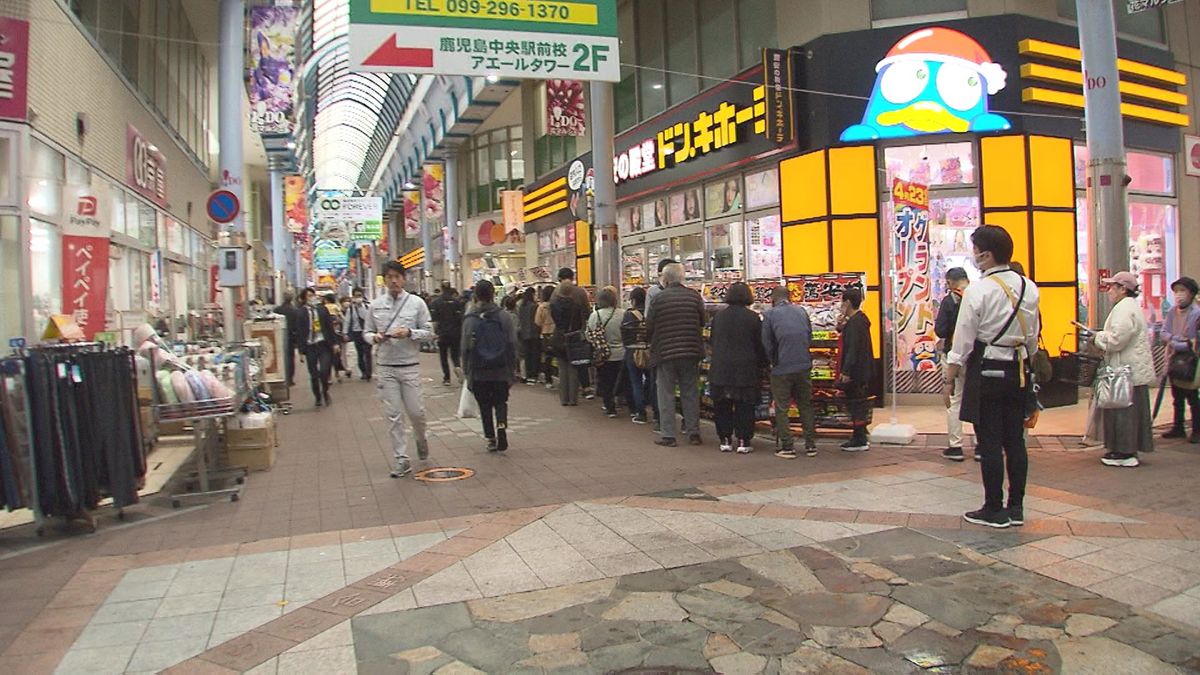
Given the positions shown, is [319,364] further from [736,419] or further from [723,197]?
[736,419]

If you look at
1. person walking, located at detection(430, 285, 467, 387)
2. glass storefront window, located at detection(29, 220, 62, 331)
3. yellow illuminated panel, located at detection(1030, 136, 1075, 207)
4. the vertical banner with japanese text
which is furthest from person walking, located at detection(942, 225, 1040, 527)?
person walking, located at detection(430, 285, 467, 387)

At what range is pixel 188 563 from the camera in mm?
5105

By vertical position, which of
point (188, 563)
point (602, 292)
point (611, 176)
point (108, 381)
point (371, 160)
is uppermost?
point (371, 160)

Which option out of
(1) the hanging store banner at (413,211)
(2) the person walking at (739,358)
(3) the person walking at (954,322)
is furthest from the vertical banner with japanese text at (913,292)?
(1) the hanging store banner at (413,211)

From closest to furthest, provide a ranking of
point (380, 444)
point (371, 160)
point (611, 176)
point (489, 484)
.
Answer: point (489, 484)
point (380, 444)
point (611, 176)
point (371, 160)

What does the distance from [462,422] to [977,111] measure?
7561 mm

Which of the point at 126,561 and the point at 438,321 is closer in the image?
the point at 126,561

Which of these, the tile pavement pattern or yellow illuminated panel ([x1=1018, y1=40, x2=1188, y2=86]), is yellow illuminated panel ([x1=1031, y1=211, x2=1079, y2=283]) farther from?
the tile pavement pattern

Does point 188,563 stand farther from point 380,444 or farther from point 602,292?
point 602,292

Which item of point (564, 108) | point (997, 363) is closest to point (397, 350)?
point (997, 363)

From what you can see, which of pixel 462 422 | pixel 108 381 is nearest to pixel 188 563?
pixel 108 381

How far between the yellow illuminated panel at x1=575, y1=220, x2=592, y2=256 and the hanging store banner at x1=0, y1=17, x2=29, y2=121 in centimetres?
1226

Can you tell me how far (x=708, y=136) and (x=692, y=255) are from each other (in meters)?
2.20

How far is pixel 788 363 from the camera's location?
7.84 m
